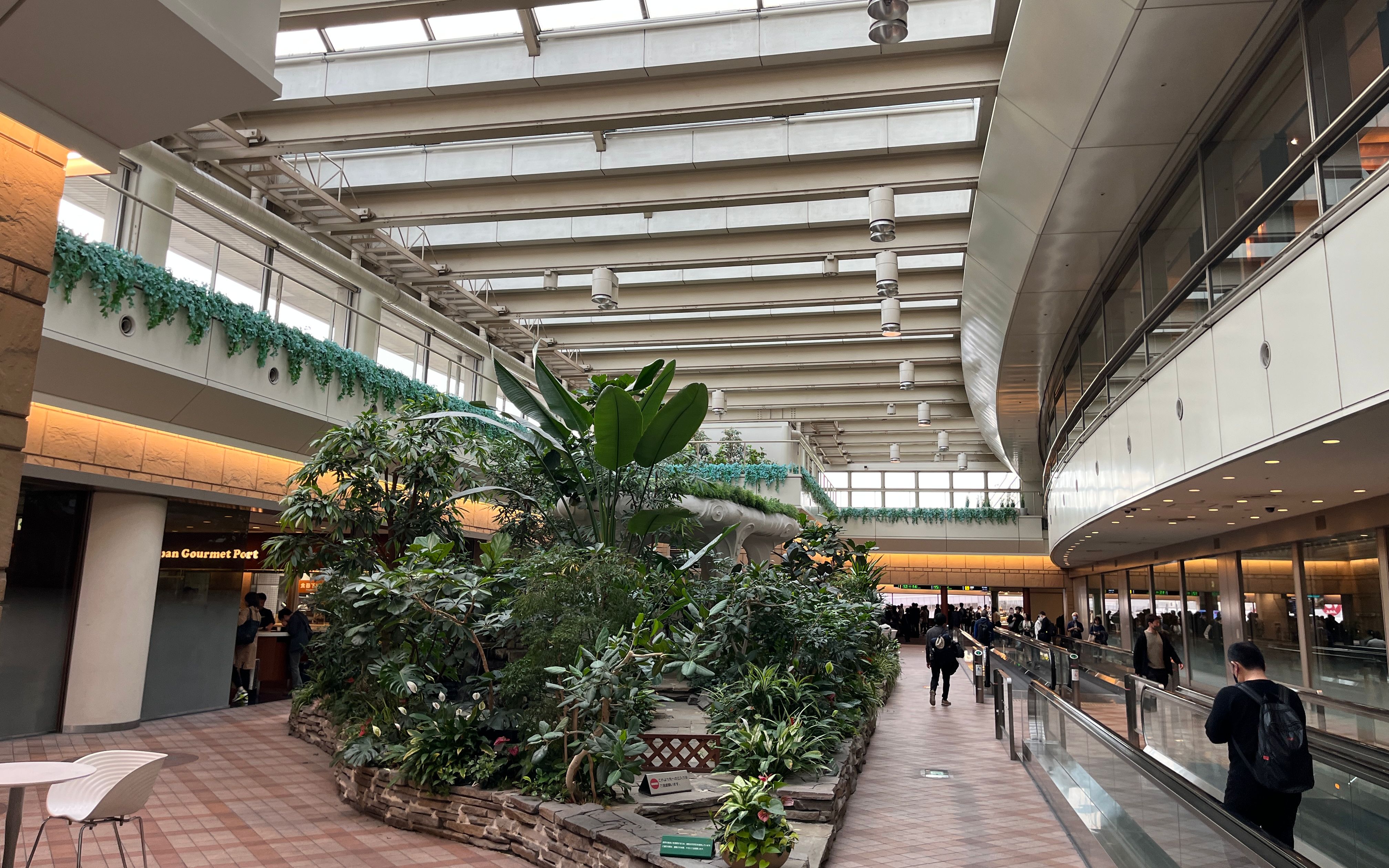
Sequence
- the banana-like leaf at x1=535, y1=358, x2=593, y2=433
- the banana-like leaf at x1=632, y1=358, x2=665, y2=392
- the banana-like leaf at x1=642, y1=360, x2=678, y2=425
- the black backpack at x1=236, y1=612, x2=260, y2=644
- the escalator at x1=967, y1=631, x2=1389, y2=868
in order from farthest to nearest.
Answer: the black backpack at x1=236, y1=612, x2=260, y2=644 → the banana-like leaf at x1=632, y1=358, x2=665, y2=392 → the banana-like leaf at x1=535, y1=358, x2=593, y2=433 → the banana-like leaf at x1=642, y1=360, x2=678, y2=425 → the escalator at x1=967, y1=631, x2=1389, y2=868

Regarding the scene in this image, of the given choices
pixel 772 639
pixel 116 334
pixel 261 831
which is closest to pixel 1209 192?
pixel 772 639

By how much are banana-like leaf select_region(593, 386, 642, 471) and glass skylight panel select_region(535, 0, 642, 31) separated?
3958 mm

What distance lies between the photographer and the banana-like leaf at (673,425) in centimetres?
853

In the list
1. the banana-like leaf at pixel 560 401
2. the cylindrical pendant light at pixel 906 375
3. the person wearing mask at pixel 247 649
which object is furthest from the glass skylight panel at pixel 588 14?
the cylindrical pendant light at pixel 906 375

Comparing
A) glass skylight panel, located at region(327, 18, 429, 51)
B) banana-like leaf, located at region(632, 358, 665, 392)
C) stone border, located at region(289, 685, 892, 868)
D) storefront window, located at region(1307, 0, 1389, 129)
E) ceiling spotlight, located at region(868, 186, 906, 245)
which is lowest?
stone border, located at region(289, 685, 892, 868)

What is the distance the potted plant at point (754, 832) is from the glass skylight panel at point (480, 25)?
7878 millimetres

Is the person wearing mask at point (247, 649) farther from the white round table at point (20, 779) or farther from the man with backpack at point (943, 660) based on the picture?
the man with backpack at point (943, 660)

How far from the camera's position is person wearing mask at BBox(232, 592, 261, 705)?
43.0 feet

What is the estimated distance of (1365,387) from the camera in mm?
4840

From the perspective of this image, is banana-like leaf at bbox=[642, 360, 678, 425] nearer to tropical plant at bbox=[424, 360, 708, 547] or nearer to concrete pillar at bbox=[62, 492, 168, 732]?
tropical plant at bbox=[424, 360, 708, 547]

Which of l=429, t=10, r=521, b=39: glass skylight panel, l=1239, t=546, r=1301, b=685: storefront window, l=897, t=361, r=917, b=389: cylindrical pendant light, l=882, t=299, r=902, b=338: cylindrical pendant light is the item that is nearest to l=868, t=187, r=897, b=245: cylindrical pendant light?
l=882, t=299, r=902, b=338: cylindrical pendant light

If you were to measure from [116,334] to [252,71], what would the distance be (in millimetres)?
6917

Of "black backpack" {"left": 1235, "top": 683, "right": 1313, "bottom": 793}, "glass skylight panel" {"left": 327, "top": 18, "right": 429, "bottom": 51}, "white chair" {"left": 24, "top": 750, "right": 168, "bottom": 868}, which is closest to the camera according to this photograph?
"white chair" {"left": 24, "top": 750, "right": 168, "bottom": 868}

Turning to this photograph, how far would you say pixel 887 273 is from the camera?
12047 millimetres
